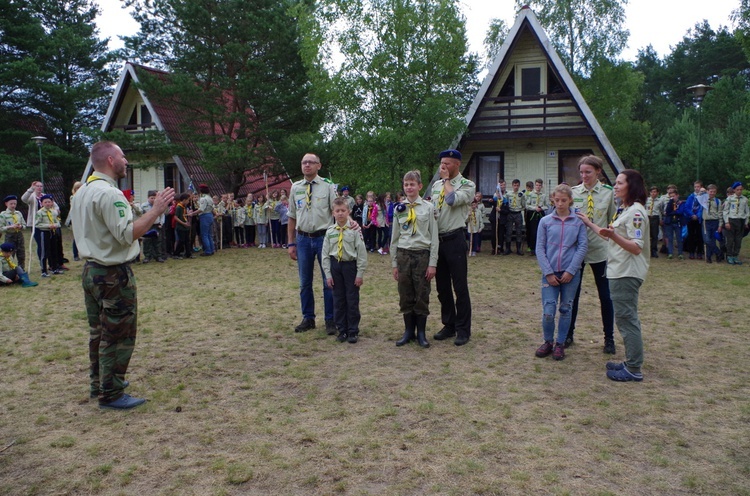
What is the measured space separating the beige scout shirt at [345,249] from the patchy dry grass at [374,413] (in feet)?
3.02

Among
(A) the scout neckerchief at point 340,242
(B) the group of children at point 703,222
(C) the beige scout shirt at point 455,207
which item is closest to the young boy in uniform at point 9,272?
(A) the scout neckerchief at point 340,242

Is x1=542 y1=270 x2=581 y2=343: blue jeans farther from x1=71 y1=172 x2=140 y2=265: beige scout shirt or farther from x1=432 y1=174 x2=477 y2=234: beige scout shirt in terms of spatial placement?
x1=71 y1=172 x2=140 y2=265: beige scout shirt

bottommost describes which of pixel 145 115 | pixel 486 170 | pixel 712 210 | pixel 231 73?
pixel 712 210

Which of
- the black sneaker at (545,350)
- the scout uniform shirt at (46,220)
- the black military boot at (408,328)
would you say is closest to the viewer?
the black sneaker at (545,350)

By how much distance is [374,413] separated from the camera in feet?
15.8

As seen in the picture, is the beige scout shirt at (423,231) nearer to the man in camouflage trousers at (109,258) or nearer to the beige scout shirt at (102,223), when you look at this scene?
the man in camouflage trousers at (109,258)

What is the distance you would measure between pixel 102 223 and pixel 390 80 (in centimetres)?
1485

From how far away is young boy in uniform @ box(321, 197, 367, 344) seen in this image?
7039 millimetres

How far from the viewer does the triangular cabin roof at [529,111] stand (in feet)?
64.4

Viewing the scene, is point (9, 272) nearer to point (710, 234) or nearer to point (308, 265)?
point (308, 265)

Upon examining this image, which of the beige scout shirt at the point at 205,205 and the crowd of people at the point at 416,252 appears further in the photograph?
the beige scout shirt at the point at 205,205

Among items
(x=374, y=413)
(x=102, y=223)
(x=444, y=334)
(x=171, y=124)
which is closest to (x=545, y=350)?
(x=444, y=334)

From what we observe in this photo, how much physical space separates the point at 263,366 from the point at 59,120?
30.9 meters

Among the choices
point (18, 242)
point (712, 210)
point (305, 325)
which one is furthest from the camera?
point (712, 210)
